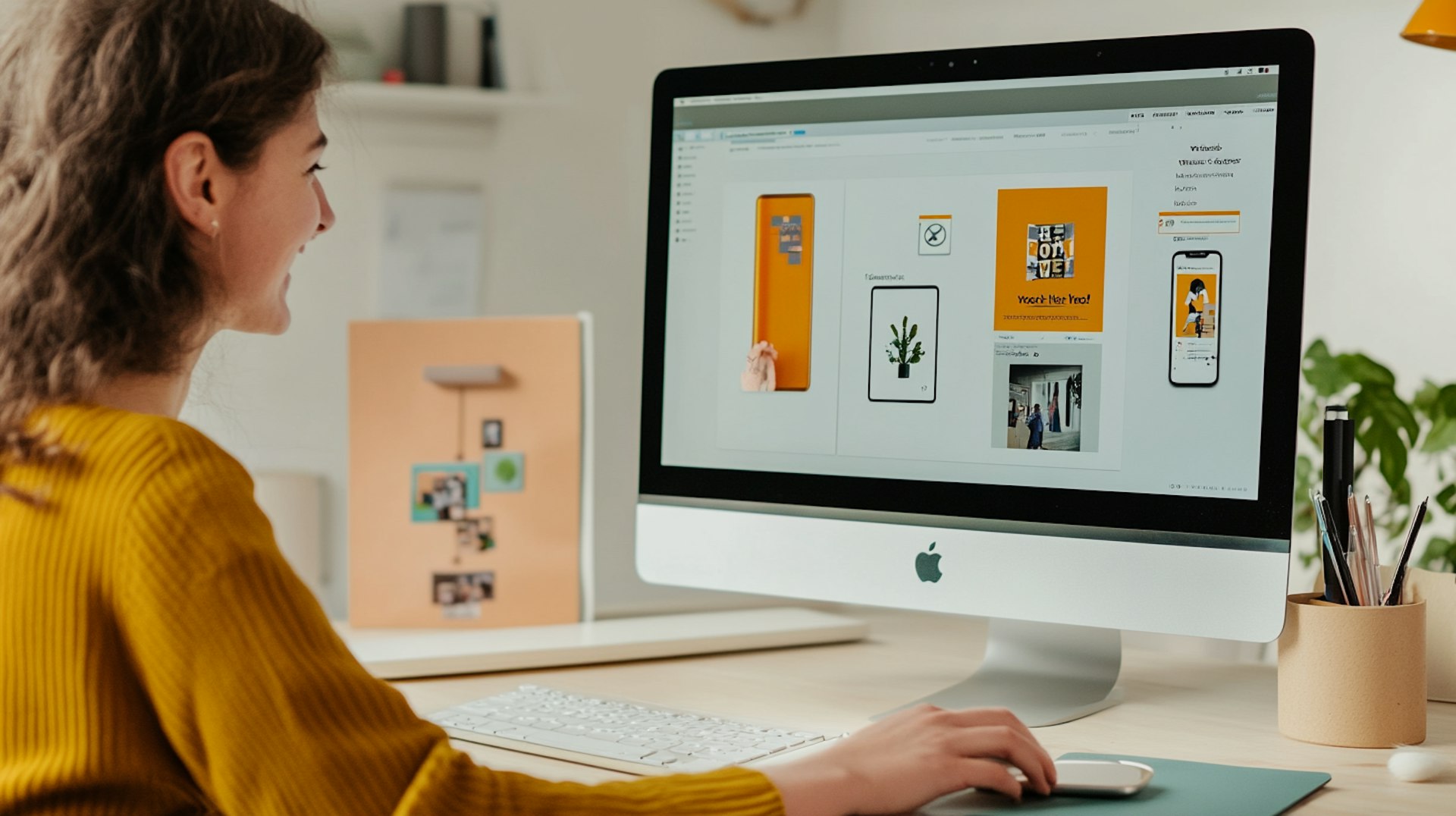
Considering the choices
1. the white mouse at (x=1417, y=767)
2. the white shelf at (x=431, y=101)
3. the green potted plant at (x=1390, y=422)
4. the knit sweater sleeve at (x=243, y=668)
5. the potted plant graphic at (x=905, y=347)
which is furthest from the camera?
the white shelf at (x=431, y=101)

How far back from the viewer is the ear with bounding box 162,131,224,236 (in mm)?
723

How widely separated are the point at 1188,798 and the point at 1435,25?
84cm

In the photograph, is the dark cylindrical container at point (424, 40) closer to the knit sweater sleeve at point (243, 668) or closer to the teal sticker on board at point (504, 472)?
the teal sticker on board at point (504, 472)

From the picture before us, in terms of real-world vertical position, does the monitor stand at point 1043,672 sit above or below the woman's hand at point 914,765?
below

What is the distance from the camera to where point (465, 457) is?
1385mm

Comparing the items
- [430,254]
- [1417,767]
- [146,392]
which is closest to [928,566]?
[1417,767]

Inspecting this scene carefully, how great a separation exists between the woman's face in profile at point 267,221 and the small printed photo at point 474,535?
0.55 meters

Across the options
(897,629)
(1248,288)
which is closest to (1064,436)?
(1248,288)

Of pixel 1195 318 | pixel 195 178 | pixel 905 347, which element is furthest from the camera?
pixel 905 347

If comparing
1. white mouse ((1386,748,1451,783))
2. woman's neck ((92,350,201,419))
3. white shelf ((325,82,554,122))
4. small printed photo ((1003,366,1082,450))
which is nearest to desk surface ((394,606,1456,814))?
white mouse ((1386,748,1451,783))

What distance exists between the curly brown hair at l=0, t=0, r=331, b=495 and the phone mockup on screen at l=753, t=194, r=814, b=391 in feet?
1.68

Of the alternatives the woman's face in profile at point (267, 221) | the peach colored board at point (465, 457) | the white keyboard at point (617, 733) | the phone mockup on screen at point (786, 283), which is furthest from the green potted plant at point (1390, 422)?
the woman's face in profile at point (267, 221)

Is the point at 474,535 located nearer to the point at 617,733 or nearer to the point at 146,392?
the point at 617,733

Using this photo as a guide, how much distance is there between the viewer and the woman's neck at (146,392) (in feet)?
2.38
